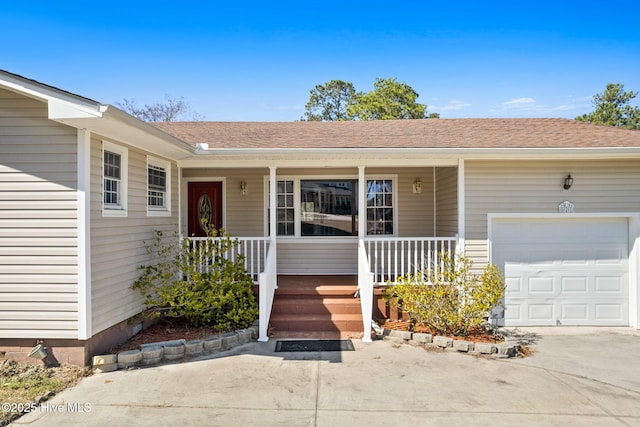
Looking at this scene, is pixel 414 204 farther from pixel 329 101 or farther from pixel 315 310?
pixel 329 101

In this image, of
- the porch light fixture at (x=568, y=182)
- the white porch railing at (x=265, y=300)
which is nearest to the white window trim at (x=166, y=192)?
the white porch railing at (x=265, y=300)

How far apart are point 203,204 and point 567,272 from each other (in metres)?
7.44

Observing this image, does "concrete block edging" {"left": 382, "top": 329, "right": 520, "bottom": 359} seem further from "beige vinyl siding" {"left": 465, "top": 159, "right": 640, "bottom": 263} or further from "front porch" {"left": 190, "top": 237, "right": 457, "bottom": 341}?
"beige vinyl siding" {"left": 465, "top": 159, "right": 640, "bottom": 263}

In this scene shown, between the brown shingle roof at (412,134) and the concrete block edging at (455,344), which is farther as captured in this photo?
the brown shingle roof at (412,134)

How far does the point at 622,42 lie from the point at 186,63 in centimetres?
1725

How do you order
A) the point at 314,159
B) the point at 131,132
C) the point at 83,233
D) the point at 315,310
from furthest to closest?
the point at 314,159 < the point at 315,310 < the point at 131,132 < the point at 83,233

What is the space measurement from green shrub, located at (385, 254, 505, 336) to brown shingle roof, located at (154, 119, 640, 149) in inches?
93.6

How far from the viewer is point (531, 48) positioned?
13.9 meters

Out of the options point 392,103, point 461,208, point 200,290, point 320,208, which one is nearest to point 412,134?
point 461,208

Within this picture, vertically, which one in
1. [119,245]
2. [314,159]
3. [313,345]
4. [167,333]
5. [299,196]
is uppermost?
[314,159]

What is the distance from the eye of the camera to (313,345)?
6160 millimetres

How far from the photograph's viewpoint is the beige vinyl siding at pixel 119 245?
16.9 ft

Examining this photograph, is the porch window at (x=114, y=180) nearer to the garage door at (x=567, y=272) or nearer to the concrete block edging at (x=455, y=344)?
the concrete block edging at (x=455, y=344)

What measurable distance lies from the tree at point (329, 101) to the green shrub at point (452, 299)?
29.4m
